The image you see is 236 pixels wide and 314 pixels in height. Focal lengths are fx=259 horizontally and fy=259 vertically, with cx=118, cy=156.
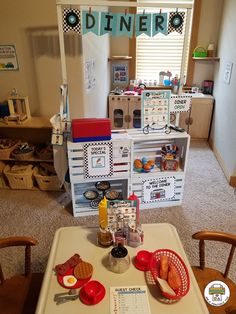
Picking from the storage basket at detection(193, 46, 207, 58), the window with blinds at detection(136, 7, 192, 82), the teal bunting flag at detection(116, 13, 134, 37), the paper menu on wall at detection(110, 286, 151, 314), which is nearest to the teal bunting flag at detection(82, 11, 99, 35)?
the teal bunting flag at detection(116, 13, 134, 37)

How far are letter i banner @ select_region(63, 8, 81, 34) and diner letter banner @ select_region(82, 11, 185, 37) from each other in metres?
0.07

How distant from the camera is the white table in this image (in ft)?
3.27

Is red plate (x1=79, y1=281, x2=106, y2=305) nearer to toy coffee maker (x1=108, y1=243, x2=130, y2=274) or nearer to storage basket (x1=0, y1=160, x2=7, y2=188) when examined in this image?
toy coffee maker (x1=108, y1=243, x2=130, y2=274)

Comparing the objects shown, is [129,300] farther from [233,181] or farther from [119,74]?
[119,74]

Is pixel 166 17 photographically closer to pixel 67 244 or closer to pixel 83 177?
pixel 83 177

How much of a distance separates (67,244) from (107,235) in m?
0.21

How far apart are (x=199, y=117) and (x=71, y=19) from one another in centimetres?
259

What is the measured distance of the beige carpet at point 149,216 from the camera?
194cm

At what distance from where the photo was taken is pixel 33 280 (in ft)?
4.24

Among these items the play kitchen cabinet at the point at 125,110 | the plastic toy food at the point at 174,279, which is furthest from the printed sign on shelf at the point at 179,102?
the play kitchen cabinet at the point at 125,110

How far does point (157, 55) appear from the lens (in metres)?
4.20

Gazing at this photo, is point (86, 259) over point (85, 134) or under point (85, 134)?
under

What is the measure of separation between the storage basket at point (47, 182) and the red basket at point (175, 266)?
1.69m

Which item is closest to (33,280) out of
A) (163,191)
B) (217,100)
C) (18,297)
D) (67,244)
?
(18,297)
